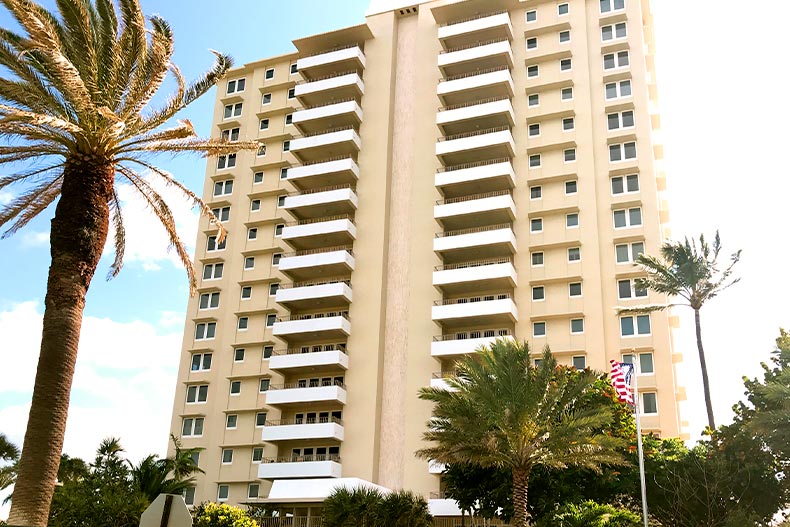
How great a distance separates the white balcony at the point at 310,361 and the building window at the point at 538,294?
12.9 m

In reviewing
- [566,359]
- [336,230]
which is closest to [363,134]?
[336,230]

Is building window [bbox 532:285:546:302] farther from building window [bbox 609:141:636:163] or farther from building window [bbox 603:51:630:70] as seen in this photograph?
building window [bbox 603:51:630:70]

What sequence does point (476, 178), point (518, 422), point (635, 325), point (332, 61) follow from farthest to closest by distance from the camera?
point (332, 61), point (476, 178), point (635, 325), point (518, 422)

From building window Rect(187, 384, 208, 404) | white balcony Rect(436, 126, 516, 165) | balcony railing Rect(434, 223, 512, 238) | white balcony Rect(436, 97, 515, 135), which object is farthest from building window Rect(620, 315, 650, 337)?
building window Rect(187, 384, 208, 404)

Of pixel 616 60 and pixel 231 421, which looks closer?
pixel 616 60

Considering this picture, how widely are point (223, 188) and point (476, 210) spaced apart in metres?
22.3

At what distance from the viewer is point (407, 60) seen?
206ft

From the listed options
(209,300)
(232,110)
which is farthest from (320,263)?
(232,110)

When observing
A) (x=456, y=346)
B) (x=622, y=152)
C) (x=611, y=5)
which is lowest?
(x=456, y=346)

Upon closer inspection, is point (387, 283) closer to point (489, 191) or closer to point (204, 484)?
point (489, 191)

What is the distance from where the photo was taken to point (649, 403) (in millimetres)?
46875

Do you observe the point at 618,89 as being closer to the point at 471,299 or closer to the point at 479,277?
the point at 479,277

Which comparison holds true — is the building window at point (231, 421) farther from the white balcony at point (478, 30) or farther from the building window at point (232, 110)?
the white balcony at point (478, 30)

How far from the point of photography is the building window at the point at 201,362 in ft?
193
